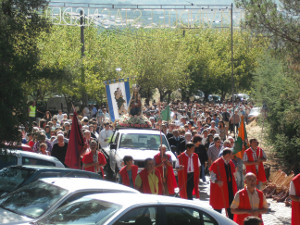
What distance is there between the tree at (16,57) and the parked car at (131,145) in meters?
6.00

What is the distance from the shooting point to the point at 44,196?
A: 23.9 ft

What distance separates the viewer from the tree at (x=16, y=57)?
341 inches

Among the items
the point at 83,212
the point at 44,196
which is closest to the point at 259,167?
the point at 44,196

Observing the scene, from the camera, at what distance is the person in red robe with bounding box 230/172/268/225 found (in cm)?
828

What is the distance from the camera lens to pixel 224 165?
1080 centimetres

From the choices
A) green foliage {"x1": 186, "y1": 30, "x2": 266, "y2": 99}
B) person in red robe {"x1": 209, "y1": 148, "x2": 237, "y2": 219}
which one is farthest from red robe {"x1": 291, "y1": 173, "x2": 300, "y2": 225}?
green foliage {"x1": 186, "y1": 30, "x2": 266, "y2": 99}

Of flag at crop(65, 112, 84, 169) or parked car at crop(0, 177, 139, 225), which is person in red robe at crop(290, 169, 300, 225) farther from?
flag at crop(65, 112, 84, 169)

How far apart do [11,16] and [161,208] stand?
198 inches

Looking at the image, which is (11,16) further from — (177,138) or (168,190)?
(177,138)

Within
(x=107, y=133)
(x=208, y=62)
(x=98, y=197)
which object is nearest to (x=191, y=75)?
(x=208, y=62)

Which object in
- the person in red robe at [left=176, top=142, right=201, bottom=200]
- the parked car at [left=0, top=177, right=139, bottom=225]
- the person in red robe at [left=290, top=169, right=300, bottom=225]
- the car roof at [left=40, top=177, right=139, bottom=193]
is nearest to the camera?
the parked car at [left=0, top=177, right=139, bottom=225]

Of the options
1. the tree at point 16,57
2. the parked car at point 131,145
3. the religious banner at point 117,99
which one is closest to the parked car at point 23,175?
the tree at point 16,57

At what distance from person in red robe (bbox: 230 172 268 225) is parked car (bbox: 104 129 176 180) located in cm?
695

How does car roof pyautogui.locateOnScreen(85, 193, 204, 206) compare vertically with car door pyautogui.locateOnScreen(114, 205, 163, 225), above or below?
above
